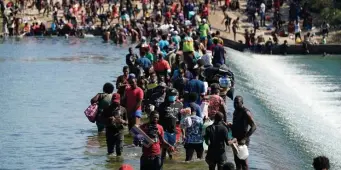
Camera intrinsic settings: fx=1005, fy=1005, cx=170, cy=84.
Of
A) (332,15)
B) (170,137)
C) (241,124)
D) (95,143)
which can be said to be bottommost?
(332,15)

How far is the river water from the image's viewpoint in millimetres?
23297

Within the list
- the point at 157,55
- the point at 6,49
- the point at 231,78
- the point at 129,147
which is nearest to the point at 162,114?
the point at 129,147

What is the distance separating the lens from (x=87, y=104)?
107 ft

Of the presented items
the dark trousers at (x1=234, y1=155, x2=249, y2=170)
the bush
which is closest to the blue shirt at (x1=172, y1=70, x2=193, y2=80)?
the dark trousers at (x1=234, y1=155, x2=249, y2=170)

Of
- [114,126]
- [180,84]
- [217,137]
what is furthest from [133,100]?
[217,137]

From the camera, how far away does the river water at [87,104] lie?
76.4 feet

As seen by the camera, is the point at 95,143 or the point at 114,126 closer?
the point at 114,126

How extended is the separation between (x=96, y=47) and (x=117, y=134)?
129 feet

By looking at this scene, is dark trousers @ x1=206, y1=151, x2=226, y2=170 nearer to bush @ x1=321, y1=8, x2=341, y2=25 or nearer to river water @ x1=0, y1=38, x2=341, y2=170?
river water @ x1=0, y1=38, x2=341, y2=170

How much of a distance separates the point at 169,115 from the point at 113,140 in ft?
5.85

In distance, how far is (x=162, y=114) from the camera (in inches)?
825

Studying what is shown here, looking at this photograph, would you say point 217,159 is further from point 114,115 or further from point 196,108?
point 114,115

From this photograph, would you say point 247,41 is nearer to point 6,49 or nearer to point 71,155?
point 6,49

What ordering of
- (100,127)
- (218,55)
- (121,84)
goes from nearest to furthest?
1. (121,84)
2. (100,127)
3. (218,55)
